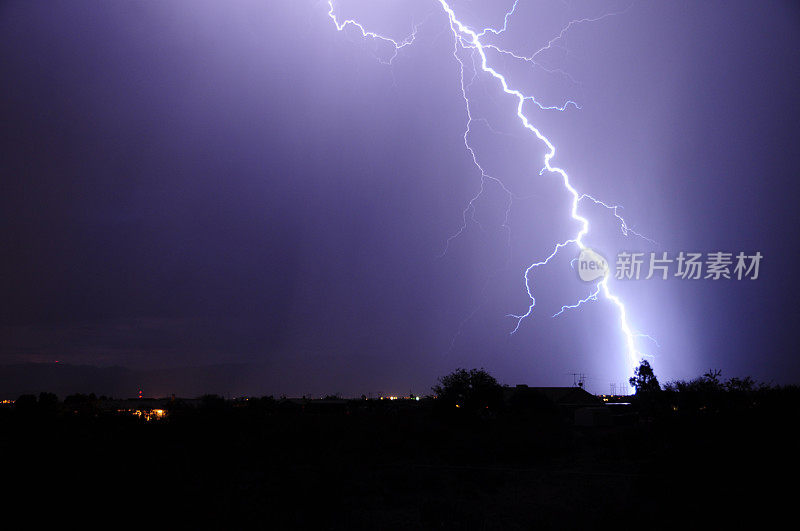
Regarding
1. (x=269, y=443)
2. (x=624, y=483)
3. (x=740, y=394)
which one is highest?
(x=740, y=394)

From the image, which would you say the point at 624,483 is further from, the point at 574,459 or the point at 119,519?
the point at 119,519

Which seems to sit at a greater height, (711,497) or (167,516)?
(711,497)

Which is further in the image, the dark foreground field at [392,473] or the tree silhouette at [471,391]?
the tree silhouette at [471,391]

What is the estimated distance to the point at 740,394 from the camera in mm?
21859

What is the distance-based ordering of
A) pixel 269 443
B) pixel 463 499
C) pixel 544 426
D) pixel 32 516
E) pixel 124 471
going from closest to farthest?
pixel 32 516, pixel 124 471, pixel 463 499, pixel 269 443, pixel 544 426

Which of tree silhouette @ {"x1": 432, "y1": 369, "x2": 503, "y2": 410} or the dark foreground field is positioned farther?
tree silhouette @ {"x1": 432, "y1": 369, "x2": 503, "y2": 410}

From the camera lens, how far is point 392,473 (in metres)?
16.4

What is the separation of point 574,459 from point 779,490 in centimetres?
1114

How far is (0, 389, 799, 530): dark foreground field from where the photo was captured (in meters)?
10.4

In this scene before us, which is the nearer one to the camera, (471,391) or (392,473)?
(392,473)

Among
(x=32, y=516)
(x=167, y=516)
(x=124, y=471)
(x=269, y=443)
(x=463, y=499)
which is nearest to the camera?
(x=32, y=516)

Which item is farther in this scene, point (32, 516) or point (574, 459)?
point (574, 459)

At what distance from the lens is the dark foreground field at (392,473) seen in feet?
34.3

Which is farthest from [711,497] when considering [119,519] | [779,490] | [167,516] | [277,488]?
[119,519]
